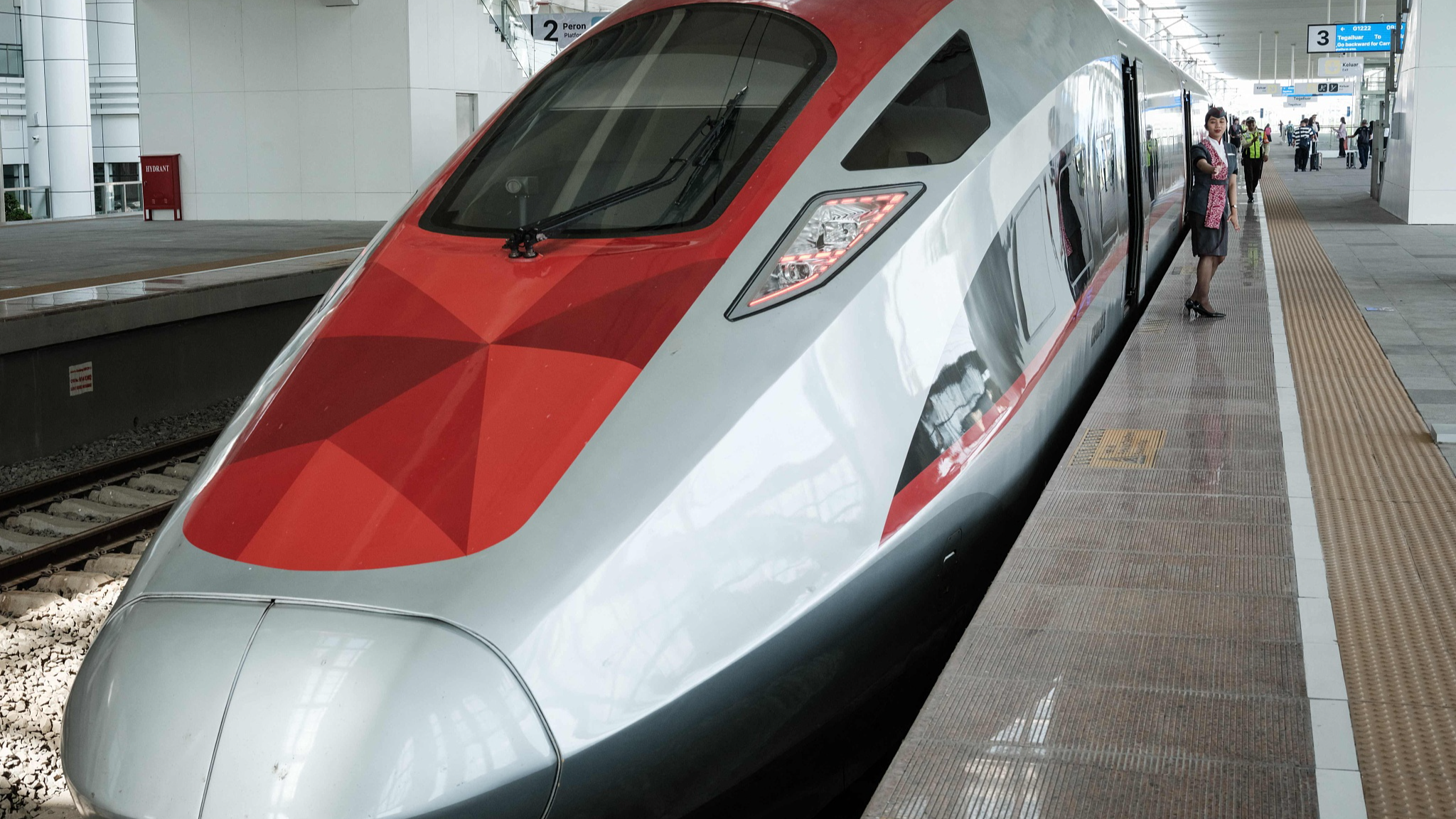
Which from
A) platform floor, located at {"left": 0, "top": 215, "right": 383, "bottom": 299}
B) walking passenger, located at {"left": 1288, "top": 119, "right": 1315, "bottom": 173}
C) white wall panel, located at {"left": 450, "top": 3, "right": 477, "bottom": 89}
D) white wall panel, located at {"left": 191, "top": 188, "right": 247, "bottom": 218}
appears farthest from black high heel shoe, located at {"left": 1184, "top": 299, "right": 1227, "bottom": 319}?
walking passenger, located at {"left": 1288, "top": 119, "right": 1315, "bottom": 173}

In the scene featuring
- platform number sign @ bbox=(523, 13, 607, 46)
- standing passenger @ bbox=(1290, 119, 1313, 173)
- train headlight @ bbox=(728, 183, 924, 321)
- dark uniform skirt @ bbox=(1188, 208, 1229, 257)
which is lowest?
dark uniform skirt @ bbox=(1188, 208, 1229, 257)

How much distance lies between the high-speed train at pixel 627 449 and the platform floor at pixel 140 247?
8.56 m

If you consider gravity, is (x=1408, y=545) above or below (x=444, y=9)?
below

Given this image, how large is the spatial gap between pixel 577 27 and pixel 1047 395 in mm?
19558

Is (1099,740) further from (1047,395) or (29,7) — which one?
(29,7)

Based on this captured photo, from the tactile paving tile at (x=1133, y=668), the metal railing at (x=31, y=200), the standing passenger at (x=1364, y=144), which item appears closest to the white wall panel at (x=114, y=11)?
the metal railing at (x=31, y=200)

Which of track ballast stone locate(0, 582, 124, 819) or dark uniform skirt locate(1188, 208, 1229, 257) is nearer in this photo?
track ballast stone locate(0, 582, 124, 819)

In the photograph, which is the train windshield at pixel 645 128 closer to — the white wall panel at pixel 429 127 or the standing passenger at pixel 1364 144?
the white wall panel at pixel 429 127

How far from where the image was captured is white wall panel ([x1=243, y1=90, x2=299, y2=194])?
2153 cm

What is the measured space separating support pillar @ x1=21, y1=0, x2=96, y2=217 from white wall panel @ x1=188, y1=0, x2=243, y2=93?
1013cm

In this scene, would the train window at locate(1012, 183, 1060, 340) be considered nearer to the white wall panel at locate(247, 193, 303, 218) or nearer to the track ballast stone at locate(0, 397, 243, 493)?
the track ballast stone at locate(0, 397, 243, 493)

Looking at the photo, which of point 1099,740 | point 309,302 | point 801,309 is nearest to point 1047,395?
point 801,309

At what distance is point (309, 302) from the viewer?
12570 millimetres

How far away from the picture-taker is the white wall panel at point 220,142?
71.8 ft
